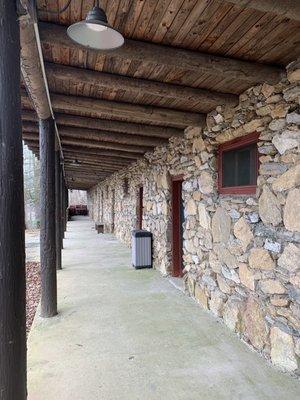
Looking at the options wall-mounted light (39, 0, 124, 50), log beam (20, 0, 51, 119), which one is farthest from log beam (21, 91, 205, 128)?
wall-mounted light (39, 0, 124, 50)

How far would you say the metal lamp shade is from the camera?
1.92 m

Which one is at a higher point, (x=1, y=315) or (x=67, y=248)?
(x=1, y=315)

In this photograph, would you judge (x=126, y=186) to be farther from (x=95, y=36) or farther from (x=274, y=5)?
(x=274, y=5)

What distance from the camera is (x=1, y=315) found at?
150cm

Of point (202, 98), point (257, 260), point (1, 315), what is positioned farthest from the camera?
point (202, 98)

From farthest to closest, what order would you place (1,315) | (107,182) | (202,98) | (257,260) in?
(107,182) < (202,98) < (257,260) < (1,315)

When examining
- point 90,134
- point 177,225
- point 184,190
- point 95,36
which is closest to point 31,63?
point 95,36

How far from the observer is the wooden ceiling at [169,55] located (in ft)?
7.10

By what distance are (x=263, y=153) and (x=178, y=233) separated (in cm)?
318

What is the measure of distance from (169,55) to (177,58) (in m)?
0.07

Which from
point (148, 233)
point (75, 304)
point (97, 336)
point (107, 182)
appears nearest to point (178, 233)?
point (148, 233)

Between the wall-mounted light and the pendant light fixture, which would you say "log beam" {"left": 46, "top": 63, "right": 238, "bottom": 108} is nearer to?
the wall-mounted light

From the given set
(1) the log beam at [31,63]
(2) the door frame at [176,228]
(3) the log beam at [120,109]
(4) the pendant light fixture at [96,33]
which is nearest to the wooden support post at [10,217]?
(1) the log beam at [31,63]

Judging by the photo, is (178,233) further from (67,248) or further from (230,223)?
(67,248)
